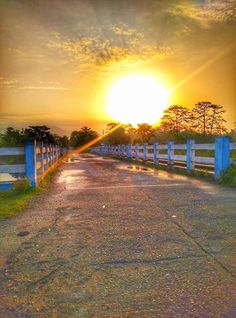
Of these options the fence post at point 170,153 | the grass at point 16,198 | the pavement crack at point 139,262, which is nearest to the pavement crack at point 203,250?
the pavement crack at point 139,262

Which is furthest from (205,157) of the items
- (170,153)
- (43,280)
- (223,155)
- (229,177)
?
(43,280)

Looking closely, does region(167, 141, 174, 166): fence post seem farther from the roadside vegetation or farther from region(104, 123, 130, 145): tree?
region(104, 123, 130, 145): tree

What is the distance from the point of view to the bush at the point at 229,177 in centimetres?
873

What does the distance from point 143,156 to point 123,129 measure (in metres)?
65.6

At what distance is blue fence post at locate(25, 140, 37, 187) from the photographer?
8.55 m

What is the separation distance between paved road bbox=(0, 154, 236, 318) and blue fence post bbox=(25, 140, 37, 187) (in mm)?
2533

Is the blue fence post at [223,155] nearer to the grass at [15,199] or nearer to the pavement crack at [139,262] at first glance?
the grass at [15,199]

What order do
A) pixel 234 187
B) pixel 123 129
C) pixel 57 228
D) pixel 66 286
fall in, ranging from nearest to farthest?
pixel 66 286, pixel 57 228, pixel 234 187, pixel 123 129

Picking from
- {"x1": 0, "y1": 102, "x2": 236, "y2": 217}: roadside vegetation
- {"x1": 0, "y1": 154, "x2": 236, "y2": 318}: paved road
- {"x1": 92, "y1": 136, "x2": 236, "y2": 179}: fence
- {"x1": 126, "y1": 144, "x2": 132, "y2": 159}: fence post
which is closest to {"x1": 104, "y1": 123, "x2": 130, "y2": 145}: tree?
{"x1": 0, "y1": 102, "x2": 236, "y2": 217}: roadside vegetation

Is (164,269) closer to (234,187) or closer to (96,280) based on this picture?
(96,280)

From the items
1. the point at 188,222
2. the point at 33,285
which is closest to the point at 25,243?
the point at 33,285

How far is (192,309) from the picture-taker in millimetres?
2453

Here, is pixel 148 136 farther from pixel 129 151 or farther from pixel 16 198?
pixel 16 198

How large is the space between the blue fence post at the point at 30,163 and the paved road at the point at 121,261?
253 centimetres
